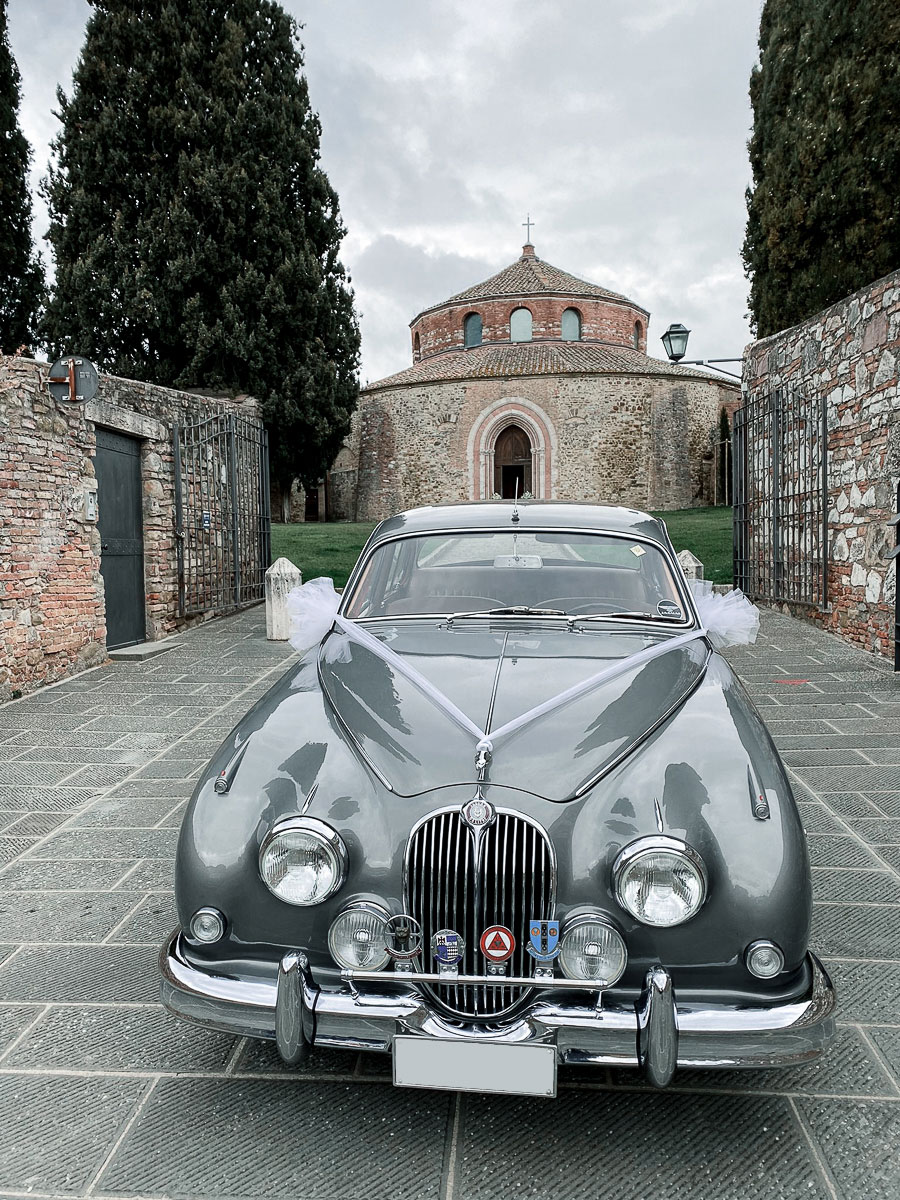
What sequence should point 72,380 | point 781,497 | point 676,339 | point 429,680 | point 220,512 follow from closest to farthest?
1. point 429,680
2. point 72,380
3. point 781,497
4. point 220,512
5. point 676,339

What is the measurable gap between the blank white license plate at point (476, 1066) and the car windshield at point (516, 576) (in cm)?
169

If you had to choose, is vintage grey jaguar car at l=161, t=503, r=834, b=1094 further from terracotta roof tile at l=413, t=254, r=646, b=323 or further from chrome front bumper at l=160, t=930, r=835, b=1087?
terracotta roof tile at l=413, t=254, r=646, b=323

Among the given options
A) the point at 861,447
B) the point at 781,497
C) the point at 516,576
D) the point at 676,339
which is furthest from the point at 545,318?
the point at 516,576

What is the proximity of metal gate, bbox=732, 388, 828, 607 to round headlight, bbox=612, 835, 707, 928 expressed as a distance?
8.23 meters

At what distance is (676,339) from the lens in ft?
43.8

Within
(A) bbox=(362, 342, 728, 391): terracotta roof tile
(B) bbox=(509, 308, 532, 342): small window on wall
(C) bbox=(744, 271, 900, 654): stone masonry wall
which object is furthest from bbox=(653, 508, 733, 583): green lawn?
(B) bbox=(509, 308, 532, 342): small window on wall

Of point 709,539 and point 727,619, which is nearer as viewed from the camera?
point 727,619

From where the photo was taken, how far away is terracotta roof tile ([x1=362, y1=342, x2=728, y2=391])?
32.0m

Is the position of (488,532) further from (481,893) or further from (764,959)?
(764,959)

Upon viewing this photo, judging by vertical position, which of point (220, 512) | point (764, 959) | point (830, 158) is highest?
point (830, 158)

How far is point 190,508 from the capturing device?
10.7 m

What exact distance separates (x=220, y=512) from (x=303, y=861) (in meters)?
10.3

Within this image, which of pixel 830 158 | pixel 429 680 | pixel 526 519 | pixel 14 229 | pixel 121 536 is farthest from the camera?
pixel 14 229

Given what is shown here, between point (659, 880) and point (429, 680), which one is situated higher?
point (429, 680)
